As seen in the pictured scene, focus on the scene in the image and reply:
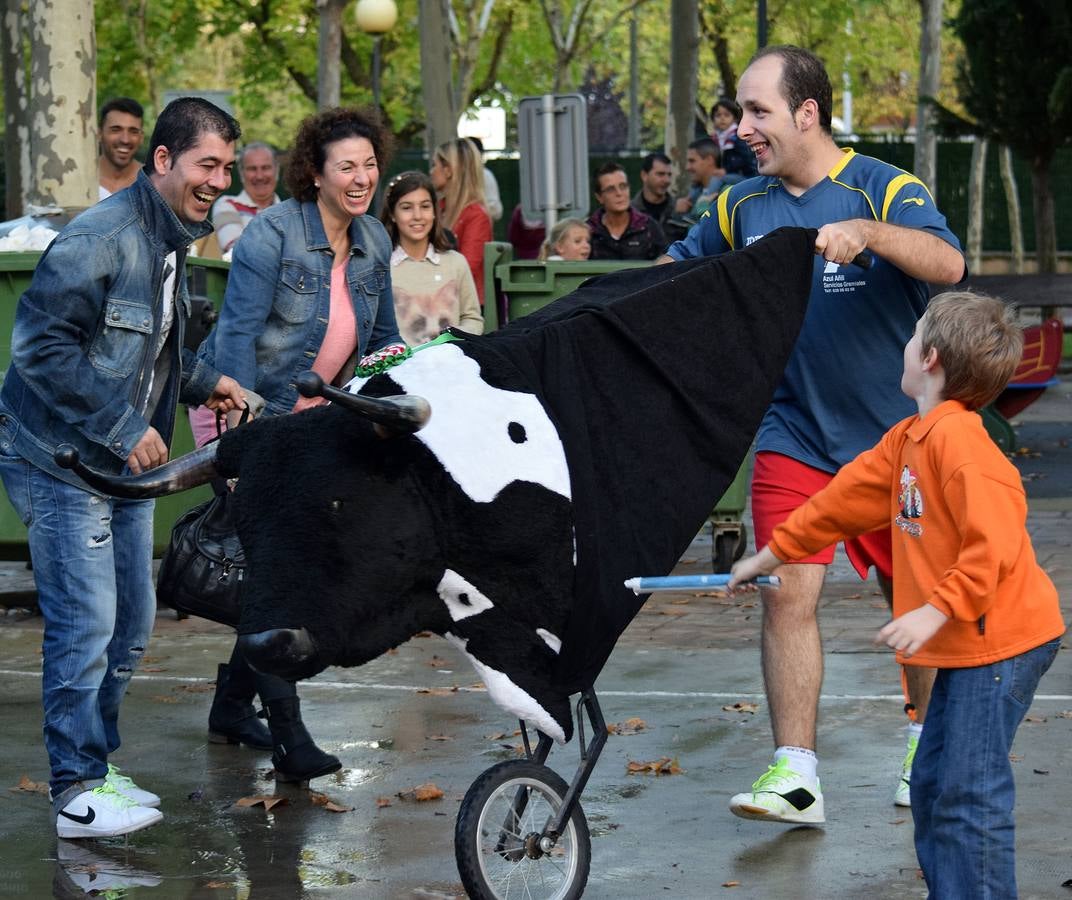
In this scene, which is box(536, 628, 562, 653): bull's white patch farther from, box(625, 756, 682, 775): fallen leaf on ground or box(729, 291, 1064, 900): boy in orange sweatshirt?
box(625, 756, 682, 775): fallen leaf on ground

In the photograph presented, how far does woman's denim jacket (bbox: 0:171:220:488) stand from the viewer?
525 centimetres

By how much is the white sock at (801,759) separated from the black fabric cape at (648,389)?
3.33ft

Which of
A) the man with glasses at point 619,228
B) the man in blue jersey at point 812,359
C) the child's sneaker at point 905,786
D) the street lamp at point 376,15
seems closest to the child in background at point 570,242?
the man with glasses at point 619,228

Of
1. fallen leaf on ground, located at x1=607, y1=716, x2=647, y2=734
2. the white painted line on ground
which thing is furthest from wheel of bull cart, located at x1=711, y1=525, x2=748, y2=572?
fallen leaf on ground, located at x1=607, y1=716, x2=647, y2=734

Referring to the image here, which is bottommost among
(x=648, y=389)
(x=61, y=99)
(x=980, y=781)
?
(x=980, y=781)

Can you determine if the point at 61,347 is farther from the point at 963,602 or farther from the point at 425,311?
the point at 425,311

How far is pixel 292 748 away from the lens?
612cm

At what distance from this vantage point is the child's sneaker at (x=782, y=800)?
5.30m

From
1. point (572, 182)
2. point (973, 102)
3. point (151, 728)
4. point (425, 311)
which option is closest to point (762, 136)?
point (151, 728)

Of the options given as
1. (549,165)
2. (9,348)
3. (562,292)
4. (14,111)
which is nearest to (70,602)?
(9,348)

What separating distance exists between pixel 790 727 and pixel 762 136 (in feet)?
5.72

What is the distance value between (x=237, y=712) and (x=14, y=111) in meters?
14.3

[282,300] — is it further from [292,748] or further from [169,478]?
[169,478]

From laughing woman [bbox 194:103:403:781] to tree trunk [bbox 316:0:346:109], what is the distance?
23336 millimetres
